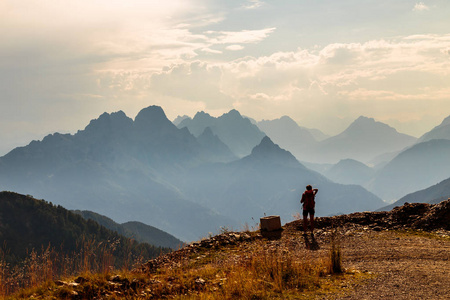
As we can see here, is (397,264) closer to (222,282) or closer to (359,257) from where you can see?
(359,257)

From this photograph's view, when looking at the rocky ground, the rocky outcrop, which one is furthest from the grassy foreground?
the rocky outcrop

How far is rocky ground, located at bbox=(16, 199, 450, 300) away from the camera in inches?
463

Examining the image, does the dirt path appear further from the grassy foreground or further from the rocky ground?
the grassy foreground

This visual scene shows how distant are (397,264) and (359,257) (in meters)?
1.85

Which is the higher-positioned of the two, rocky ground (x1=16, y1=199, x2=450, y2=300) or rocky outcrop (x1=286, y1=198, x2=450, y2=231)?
rocky outcrop (x1=286, y1=198, x2=450, y2=231)

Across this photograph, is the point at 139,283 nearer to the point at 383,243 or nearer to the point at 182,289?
the point at 182,289

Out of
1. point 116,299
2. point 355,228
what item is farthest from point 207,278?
point 355,228

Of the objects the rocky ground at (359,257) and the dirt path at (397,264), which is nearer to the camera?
the dirt path at (397,264)

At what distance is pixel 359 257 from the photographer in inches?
630

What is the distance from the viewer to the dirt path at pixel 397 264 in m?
11.3

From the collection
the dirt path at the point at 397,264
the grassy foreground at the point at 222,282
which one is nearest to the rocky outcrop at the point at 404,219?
the dirt path at the point at 397,264

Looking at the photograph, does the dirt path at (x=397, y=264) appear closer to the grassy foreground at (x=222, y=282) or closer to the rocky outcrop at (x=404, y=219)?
the grassy foreground at (x=222, y=282)

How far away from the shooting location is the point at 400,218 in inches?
884

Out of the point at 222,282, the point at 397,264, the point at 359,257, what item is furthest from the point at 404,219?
the point at 222,282
